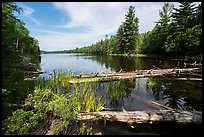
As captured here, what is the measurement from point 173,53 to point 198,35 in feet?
44.5

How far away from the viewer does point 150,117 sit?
567 cm

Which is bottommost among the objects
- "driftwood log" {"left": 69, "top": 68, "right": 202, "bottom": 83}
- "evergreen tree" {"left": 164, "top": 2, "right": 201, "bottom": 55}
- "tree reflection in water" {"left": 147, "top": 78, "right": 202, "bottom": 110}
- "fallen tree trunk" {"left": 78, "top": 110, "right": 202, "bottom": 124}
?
"tree reflection in water" {"left": 147, "top": 78, "right": 202, "bottom": 110}

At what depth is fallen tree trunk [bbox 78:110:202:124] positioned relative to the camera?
5.51 m

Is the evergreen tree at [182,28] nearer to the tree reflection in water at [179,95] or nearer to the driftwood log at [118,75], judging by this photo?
the driftwood log at [118,75]

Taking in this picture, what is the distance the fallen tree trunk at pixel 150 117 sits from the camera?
5508mm

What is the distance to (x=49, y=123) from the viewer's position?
553 cm

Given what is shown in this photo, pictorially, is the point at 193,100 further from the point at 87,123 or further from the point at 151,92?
the point at 87,123

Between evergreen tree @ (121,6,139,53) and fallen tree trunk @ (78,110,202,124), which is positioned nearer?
fallen tree trunk @ (78,110,202,124)

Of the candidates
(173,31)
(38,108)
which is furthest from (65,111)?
(173,31)

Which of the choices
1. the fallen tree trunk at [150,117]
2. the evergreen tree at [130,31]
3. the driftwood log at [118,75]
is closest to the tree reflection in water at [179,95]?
the fallen tree trunk at [150,117]

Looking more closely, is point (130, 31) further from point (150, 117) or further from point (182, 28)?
point (150, 117)

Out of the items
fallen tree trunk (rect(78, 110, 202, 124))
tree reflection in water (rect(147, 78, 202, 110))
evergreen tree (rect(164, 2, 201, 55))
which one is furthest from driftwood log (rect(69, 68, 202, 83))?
evergreen tree (rect(164, 2, 201, 55))

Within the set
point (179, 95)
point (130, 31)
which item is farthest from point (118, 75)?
point (130, 31)

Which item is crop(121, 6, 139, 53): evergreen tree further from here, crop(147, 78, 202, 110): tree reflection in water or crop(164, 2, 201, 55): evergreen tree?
crop(147, 78, 202, 110): tree reflection in water
